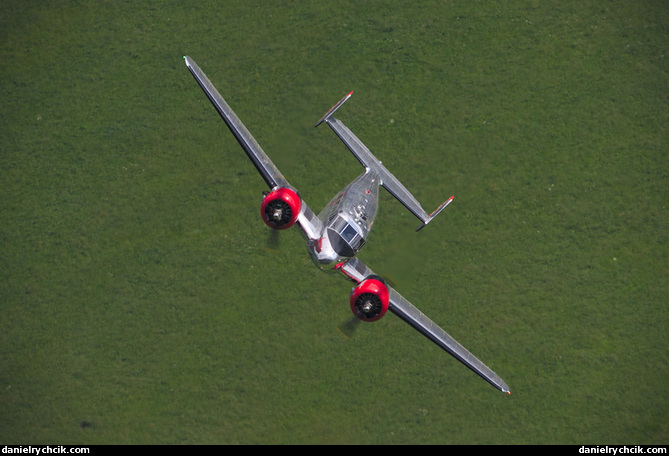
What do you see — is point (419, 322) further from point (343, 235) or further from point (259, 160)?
point (259, 160)

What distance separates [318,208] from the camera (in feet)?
107

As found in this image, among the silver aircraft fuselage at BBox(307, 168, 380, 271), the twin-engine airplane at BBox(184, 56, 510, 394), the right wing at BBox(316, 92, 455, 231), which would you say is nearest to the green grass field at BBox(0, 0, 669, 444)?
the right wing at BBox(316, 92, 455, 231)

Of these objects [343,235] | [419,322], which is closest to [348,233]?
[343,235]

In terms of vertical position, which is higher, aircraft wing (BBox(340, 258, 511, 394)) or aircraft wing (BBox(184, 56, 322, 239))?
aircraft wing (BBox(184, 56, 322, 239))

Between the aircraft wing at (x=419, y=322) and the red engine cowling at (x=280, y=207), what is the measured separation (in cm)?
422

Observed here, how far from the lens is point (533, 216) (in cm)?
3303

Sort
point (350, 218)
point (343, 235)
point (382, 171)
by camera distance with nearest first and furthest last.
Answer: point (343, 235)
point (350, 218)
point (382, 171)

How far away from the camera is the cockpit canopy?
1090 inches

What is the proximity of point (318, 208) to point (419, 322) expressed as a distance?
934 cm

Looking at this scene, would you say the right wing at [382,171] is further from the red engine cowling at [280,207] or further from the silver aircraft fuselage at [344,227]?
the red engine cowling at [280,207]

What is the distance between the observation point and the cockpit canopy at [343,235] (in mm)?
27688

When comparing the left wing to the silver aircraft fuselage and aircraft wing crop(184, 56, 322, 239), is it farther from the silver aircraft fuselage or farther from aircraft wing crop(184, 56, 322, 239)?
the silver aircraft fuselage
